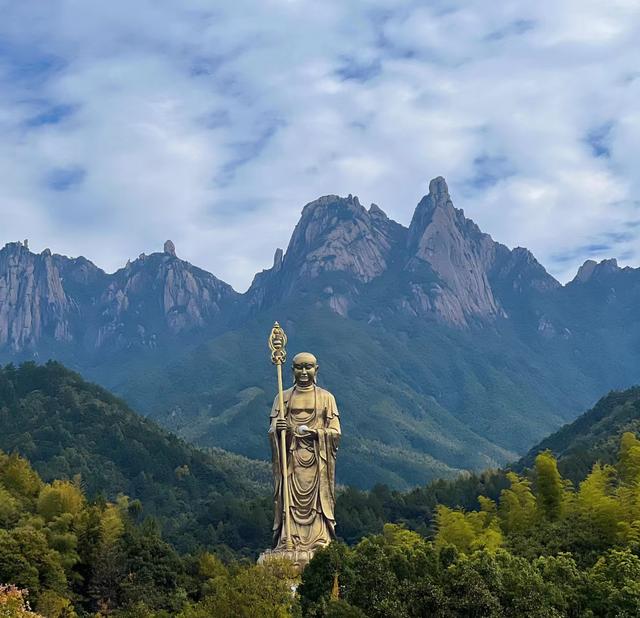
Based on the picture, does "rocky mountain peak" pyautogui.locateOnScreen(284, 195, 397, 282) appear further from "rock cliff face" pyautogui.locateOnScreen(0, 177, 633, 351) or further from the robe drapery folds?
the robe drapery folds

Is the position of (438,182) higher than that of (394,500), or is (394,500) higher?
(438,182)

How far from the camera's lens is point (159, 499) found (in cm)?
7669

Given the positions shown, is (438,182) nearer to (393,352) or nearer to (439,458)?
(393,352)

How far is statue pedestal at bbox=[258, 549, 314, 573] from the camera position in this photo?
23.3m

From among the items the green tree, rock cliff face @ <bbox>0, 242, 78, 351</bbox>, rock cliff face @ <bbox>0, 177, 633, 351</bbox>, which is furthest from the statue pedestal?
rock cliff face @ <bbox>0, 242, 78, 351</bbox>

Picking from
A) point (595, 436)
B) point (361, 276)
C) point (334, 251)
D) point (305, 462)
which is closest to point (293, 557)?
point (305, 462)

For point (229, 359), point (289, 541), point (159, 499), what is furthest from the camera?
point (229, 359)

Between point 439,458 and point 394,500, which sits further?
point 439,458

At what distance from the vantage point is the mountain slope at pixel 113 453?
73.2 metres

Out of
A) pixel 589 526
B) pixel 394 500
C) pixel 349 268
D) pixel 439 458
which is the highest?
pixel 349 268

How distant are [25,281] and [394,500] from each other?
141 m

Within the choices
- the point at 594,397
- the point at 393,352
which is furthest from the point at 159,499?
the point at 594,397

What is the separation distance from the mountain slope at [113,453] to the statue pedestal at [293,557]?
4239 cm

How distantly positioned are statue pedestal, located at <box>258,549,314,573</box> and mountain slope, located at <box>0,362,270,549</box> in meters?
42.4
